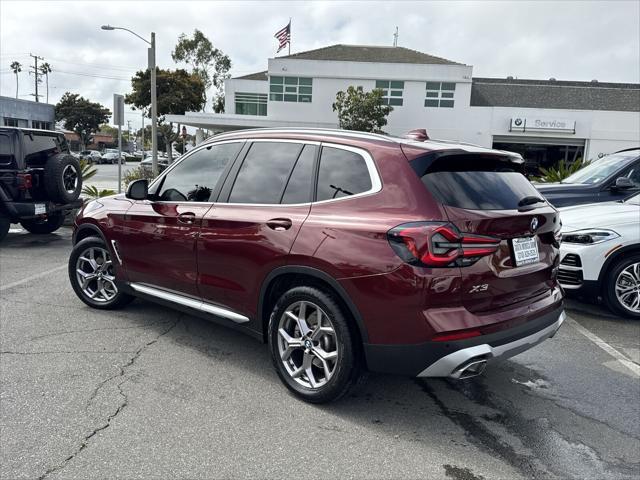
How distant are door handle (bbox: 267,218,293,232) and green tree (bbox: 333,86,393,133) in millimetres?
31164

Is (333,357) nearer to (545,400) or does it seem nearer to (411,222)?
(411,222)

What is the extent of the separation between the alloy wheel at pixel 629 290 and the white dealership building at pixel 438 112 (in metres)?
31.7

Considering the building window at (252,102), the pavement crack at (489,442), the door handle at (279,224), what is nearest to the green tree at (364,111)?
the building window at (252,102)

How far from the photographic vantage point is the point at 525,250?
3.12 meters

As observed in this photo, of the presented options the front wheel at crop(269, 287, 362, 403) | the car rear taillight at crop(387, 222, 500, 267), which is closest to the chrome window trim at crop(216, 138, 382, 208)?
the car rear taillight at crop(387, 222, 500, 267)

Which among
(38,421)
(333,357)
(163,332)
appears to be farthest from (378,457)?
(163,332)

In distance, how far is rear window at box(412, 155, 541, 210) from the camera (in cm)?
294

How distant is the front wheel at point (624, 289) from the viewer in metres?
5.36

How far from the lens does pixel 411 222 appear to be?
2801 millimetres

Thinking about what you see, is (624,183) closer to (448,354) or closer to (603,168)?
(603,168)

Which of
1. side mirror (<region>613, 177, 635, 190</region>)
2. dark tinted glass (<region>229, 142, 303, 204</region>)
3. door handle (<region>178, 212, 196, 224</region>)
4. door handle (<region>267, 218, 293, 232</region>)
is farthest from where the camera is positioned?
side mirror (<region>613, 177, 635, 190</region>)

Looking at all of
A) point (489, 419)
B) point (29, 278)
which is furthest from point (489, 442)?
point (29, 278)

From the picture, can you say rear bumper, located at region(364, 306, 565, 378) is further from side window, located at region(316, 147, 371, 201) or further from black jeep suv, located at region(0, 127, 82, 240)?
black jeep suv, located at region(0, 127, 82, 240)

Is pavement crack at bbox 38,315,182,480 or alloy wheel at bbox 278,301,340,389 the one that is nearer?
pavement crack at bbox 38,315,182,480
